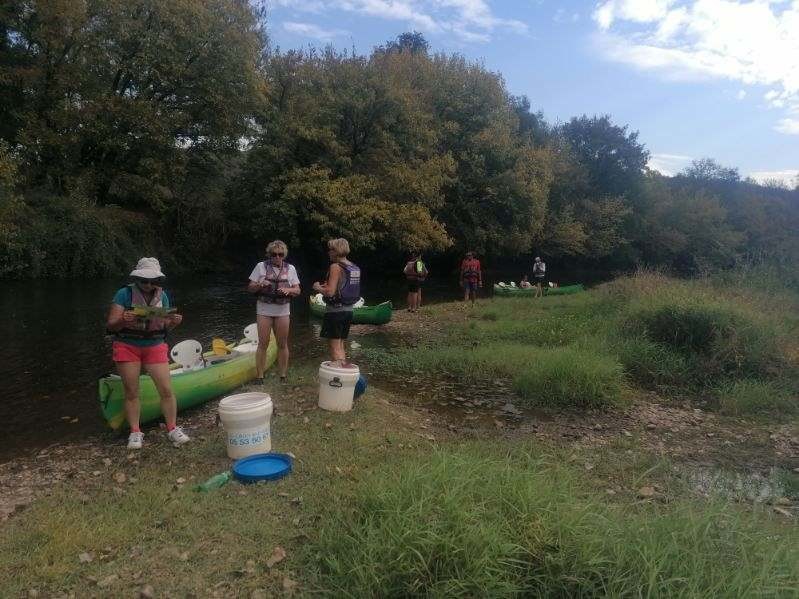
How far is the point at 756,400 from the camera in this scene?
810 centimetres

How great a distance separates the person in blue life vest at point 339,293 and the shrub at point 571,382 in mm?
3047

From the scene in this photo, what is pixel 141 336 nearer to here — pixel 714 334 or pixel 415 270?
pixel 714 334

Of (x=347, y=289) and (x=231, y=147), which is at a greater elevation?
(x=231, y=147)

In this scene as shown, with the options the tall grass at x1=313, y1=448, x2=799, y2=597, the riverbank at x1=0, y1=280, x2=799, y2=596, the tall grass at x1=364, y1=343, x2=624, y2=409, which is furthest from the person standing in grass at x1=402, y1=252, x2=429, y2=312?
the tall grass at x1=313, y1=448, x2=799, y2=597

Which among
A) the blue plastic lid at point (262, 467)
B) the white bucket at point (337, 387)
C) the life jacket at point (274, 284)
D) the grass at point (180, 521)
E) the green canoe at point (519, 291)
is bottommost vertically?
the green canoe at point (519, 291)

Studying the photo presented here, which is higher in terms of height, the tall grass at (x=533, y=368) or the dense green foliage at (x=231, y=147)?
the dense green foliage at (x=231, y=147)

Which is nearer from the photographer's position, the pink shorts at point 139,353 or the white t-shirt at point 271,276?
the pink shorts at point 139,353

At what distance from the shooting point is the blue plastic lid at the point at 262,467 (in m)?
4.89

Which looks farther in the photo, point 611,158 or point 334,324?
point 611,158

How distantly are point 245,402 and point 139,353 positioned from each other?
1.41 metres

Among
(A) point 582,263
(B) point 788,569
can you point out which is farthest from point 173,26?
(A) point 582,263

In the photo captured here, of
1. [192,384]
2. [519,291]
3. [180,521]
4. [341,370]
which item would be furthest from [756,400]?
[519,291]

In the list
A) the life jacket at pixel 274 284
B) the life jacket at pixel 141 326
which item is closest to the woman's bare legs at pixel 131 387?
the life jacket at pixel 141 326

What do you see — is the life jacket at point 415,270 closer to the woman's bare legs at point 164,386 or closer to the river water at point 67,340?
the river water at point 67,340
